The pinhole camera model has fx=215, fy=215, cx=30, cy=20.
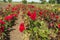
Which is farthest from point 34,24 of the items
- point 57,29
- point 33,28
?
point 57,29

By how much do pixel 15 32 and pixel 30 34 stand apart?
9.16 ft

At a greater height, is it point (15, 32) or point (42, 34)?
point (42, 34)

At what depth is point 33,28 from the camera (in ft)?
21.7

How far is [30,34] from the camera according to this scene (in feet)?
21.1

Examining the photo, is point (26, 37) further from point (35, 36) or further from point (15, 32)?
point (15, 32)

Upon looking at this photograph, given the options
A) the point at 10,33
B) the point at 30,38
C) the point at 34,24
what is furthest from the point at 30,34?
the point at 10,33

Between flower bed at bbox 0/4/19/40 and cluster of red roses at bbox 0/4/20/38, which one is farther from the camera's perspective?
cluster of red roses at bbox 0/4/20/38

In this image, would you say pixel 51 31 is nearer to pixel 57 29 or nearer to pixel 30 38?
pixel 57 29

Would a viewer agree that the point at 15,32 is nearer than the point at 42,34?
No

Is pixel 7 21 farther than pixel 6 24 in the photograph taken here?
Yes

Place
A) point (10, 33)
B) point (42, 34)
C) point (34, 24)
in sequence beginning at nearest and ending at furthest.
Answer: point (42, 34), point (34, 24), point (10, 33)

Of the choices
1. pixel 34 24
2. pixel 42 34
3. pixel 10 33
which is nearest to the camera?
pixel 42 34

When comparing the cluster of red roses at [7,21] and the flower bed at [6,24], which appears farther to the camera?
the cluster of red roses at [7,21]

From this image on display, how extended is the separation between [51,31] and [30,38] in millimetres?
667
